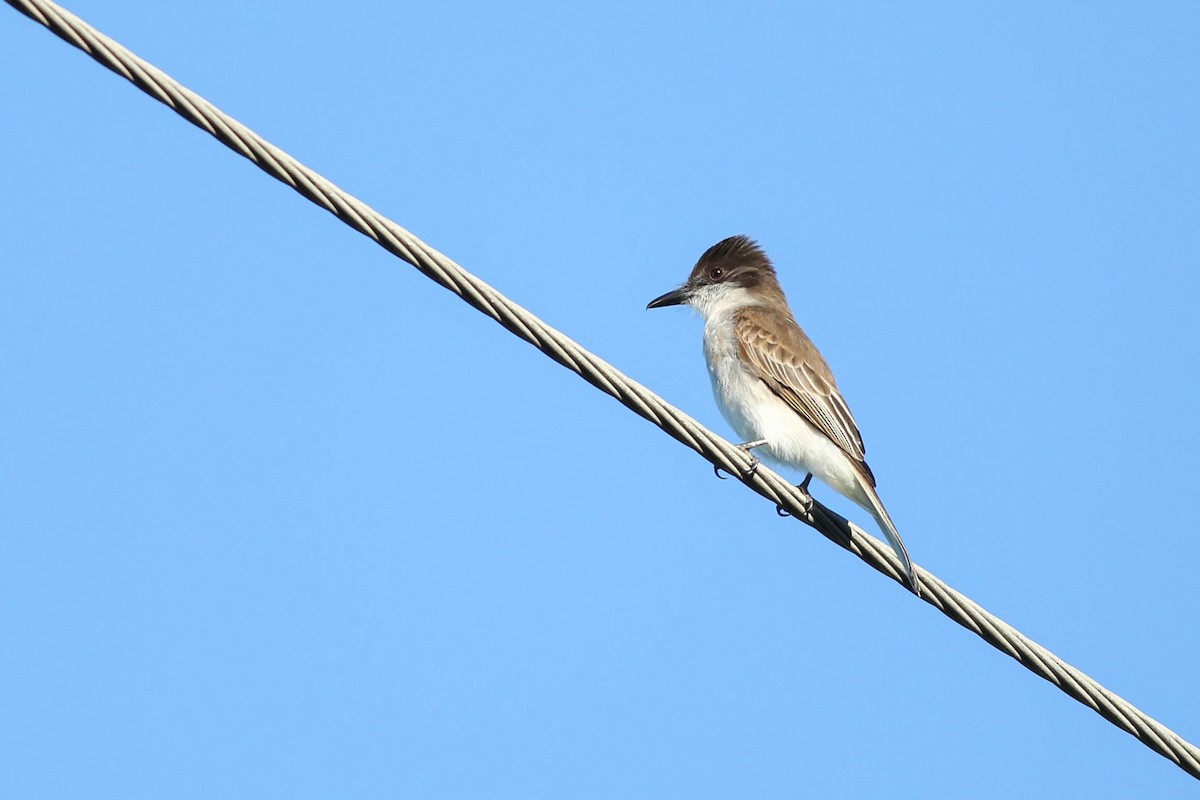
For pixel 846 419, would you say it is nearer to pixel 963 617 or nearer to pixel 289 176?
pixel 963 617

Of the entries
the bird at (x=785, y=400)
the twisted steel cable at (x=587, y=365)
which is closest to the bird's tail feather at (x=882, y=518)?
the bird at (x=785, y=400)

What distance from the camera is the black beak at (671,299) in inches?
369

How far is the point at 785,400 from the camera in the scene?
7.78m

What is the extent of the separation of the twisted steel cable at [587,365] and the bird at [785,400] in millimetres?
1546

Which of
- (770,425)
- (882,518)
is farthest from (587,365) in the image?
(770,425)


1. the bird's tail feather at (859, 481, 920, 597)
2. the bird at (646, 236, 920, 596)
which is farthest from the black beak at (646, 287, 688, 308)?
the bird's tail feather at (859, 481, 920, 597)

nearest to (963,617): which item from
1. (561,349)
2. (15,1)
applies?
(561,349)

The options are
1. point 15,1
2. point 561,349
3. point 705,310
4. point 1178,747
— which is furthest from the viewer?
point 705,310

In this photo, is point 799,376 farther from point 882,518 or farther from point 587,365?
point 587,365

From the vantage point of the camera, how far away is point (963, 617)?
4.77 m

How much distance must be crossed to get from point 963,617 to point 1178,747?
2.76 ft

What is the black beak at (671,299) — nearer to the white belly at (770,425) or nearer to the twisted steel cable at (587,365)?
the white belly at (770,425)

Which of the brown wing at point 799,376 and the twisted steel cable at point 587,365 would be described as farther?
the brown wing at point 799,376

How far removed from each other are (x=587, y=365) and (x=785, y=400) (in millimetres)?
3604
